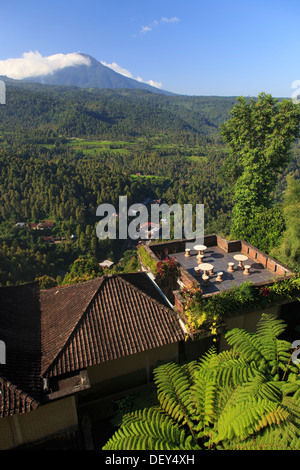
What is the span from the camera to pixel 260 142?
17891 mm

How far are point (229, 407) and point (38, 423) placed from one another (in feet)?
12.8

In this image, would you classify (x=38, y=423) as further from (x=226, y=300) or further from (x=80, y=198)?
(x=80, y=198)

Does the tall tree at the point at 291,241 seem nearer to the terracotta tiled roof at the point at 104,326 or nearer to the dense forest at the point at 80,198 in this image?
the dense forest at the point at 80,198

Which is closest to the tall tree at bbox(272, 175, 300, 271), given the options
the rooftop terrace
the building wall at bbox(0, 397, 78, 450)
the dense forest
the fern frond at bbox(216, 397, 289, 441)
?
the dense forest

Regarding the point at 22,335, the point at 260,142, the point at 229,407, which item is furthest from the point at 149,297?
the point at 260,142

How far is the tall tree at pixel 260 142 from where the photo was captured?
661 inches

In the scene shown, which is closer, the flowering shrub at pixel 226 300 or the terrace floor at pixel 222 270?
the flowering shrub at pixel 226 300

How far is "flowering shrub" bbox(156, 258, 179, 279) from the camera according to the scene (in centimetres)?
974

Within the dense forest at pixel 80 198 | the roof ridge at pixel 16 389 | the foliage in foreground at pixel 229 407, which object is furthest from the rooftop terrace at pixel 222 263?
the roof ridge at pixel 16 389

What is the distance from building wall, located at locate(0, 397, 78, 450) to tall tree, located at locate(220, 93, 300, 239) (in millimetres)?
12476

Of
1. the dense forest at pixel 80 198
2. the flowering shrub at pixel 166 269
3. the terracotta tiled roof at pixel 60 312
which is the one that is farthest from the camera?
the dense forest at pixel 80 198

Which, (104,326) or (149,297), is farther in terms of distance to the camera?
(149,297)

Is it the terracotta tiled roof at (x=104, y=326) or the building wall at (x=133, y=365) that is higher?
the terracotta tiled roof at (x=104, y=326)

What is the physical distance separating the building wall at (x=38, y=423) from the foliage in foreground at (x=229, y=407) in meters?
1.70
